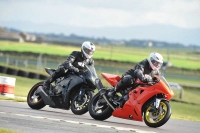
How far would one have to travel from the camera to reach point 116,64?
94562 mm

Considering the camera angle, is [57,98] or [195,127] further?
[57,98]

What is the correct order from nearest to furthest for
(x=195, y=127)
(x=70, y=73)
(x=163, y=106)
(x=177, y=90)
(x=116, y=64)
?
(x=163, y=106), (x=195, y=127), (x=70, y=73), (x=177, y=90), (x=116, y=64)

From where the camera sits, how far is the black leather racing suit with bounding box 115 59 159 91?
52.8 feet

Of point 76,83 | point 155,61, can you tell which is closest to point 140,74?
point 155,61

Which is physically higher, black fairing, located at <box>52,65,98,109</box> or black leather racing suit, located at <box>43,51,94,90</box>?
black leather racing suit, located at <box>43,51,94,90</box>

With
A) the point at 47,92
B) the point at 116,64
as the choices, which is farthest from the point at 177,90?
the point at 116,64

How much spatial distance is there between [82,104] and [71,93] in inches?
21.6

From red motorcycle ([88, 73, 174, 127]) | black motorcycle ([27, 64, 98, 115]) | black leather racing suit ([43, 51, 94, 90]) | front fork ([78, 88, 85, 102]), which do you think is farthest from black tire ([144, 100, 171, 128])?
black leather racing suit ([43, 51, 94, 90])

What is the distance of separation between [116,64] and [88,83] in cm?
7700

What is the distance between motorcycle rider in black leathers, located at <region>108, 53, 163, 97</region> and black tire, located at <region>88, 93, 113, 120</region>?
0.56 metres

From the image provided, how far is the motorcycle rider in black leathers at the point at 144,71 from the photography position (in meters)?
16.1

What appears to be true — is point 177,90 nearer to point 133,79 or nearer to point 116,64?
point 133,79

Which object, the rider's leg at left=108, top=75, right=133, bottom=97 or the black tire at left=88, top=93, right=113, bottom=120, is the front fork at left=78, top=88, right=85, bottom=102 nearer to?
the black tire at left=88, top=93, right=113, bottom=120

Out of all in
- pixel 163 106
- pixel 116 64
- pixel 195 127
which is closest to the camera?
pixel 163 106
